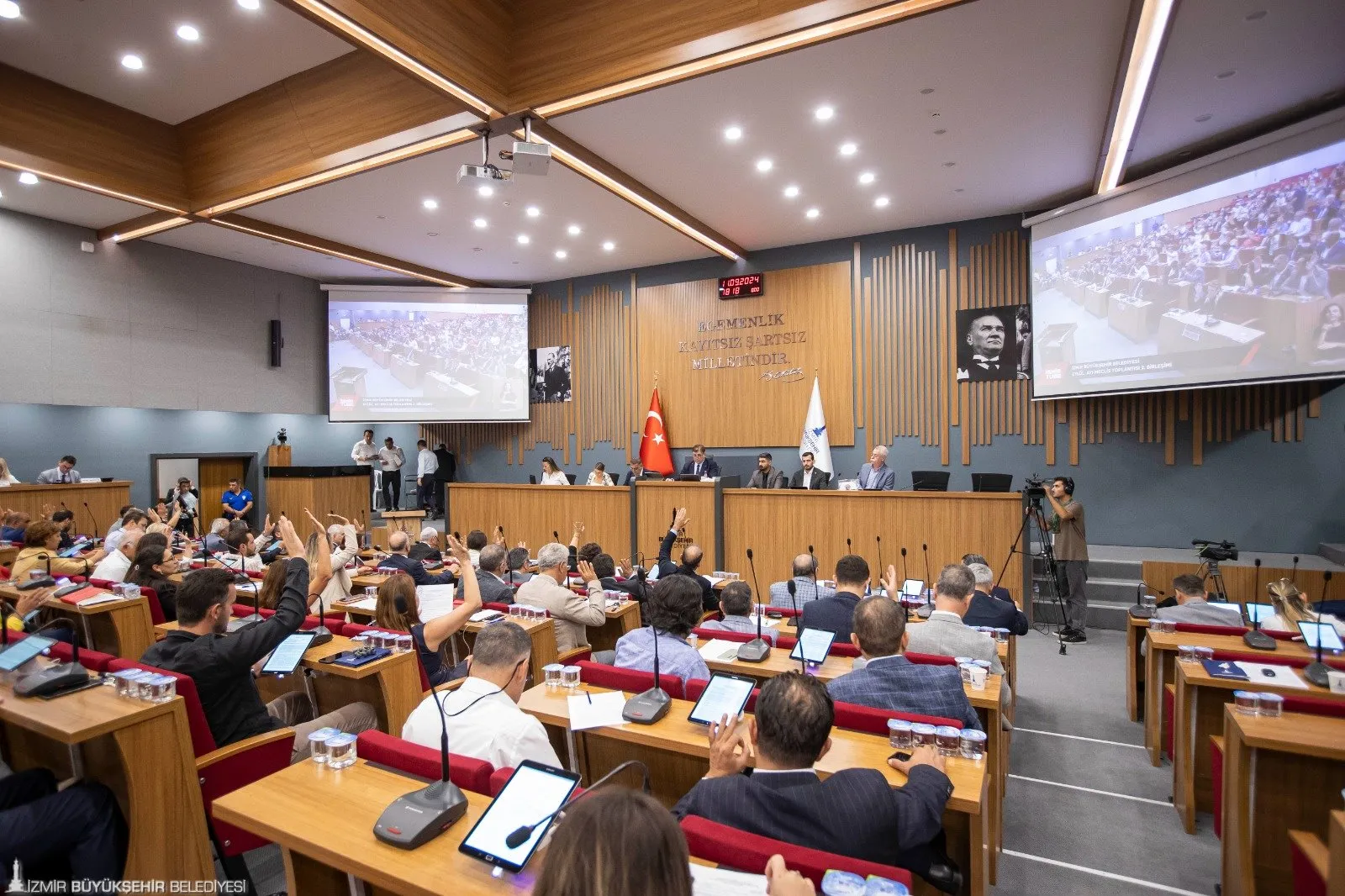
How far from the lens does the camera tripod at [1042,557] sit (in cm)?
584

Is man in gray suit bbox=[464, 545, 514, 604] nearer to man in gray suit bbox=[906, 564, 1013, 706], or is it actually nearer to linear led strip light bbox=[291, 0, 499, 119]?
man in gray suit bbox=[906, 564, 1013, 706]

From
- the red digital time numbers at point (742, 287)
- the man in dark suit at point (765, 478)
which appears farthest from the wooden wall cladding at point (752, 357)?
the man in dark suit at point (765, 478)

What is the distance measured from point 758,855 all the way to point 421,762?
1.00 m

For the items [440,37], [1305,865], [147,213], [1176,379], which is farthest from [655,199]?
[1305,865]

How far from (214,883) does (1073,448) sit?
844cm

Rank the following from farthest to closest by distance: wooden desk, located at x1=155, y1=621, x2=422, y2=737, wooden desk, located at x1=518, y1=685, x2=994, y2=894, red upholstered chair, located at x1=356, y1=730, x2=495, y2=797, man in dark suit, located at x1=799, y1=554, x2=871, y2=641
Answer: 1. man in dark suit, located at x1=799, y1=554, x2=871, y2=641
2. wooden desk, located at x1=155, y1=621, x2=422, y2=737
3. wooden desk, located at x1=518, y1=685, x2=994, y2=894
4. red upholstered chair, located at x1=356, y1=730, x2=495, y2=797

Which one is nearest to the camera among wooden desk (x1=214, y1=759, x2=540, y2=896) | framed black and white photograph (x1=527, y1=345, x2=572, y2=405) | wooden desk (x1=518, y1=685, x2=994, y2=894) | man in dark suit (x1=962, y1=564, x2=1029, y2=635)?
wooden desk (x1=214, y1=759, x2=540, y2=896)

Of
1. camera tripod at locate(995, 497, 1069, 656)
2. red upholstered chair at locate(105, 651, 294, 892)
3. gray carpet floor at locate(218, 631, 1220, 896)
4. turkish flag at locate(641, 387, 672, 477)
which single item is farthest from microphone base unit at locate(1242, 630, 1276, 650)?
turkish flag at locate(641, 387, 672, 477)

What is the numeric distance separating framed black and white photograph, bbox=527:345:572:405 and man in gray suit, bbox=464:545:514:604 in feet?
20.8

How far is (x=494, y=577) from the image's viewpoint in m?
4.67

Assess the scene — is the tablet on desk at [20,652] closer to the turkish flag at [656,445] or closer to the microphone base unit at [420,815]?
the microphone base unit at [420,815]

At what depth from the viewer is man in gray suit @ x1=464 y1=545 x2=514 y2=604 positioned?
173 inches

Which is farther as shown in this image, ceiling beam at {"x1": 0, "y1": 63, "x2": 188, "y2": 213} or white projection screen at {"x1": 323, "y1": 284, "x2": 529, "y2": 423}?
white projection screen at {"x1": 323, "y1": 284, "x2": 529, "y2": 423}

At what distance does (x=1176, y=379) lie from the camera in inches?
261
